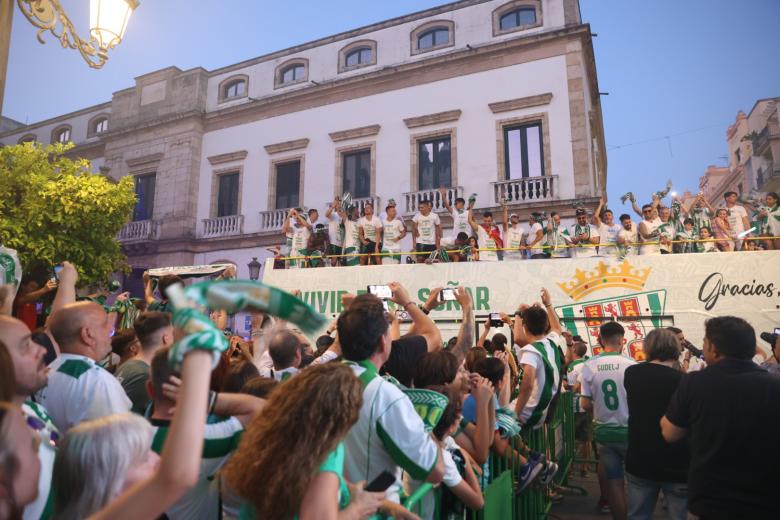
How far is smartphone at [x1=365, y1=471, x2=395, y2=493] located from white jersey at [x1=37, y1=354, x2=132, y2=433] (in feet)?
5.04

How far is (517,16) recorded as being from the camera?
18.0 metres

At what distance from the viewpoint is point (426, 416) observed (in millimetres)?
2512

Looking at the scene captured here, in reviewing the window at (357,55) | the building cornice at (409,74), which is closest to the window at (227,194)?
the building cornice at (409,74)

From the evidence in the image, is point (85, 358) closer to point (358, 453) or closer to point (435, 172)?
point (358, 453)

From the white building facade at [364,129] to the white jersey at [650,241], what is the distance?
388cm

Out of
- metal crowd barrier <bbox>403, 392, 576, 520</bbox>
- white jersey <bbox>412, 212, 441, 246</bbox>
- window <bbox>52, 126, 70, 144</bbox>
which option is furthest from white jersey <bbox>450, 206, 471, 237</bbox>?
window <bbox>52, 126, 70, 144</bbox>

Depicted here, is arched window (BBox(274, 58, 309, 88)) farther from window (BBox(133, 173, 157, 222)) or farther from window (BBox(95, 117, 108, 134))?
window (BBox(95, 117, 108, 134))

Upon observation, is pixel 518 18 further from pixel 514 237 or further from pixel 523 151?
pixel 514 237

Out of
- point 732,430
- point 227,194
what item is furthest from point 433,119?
point 732,430

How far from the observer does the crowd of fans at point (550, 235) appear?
37.1 feet

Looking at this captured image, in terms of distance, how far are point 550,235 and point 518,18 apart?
959cm

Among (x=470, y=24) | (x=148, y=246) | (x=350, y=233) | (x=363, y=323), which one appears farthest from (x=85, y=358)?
(x=148, y=246)

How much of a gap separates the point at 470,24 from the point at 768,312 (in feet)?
44.6

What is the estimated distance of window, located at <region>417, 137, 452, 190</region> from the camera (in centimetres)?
1833
